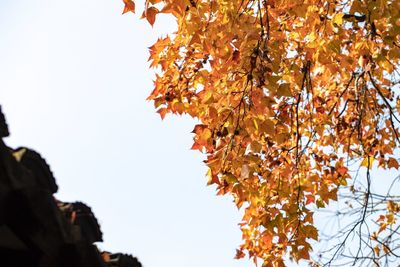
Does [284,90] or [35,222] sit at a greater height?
[284,90]

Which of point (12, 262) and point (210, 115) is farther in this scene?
point (210, 115)

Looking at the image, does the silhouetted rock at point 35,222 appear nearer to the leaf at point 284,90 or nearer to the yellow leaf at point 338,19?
the leaf at point 284,90

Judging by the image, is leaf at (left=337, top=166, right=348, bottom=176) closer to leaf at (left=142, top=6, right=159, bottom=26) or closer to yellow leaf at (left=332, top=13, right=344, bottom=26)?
yellow leaf at (left=332, top=13, right=344, bottom=26)

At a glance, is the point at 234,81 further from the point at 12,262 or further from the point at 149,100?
the point at 12,262

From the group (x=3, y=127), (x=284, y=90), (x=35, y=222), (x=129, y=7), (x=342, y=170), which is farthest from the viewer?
(x=342, y=170)

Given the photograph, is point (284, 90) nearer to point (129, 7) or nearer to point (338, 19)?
point (338, 19)

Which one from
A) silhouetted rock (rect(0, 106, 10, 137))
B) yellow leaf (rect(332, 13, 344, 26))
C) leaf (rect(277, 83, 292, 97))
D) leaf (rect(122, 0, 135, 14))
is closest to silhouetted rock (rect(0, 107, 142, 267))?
silhouetted rock (rect(0, 106, 10, 137))

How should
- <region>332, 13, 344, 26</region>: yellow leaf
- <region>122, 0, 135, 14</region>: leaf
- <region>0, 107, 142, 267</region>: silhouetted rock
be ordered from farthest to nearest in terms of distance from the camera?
<region>332, 13, 344, 26</region>: yellow leaf → <region>122, 0, 135, 14</region>: leaf → <region>0, 107, 142, 267</region>: silhouetted rock

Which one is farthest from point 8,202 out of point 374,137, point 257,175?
point 374,137

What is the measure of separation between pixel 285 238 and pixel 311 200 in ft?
3.32

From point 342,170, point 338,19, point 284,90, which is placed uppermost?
point 338,19

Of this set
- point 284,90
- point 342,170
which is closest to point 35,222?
point 284,90

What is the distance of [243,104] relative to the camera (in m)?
3.89

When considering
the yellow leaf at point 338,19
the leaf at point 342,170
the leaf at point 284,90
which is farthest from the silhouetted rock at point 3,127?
the leaf at point 342,170
